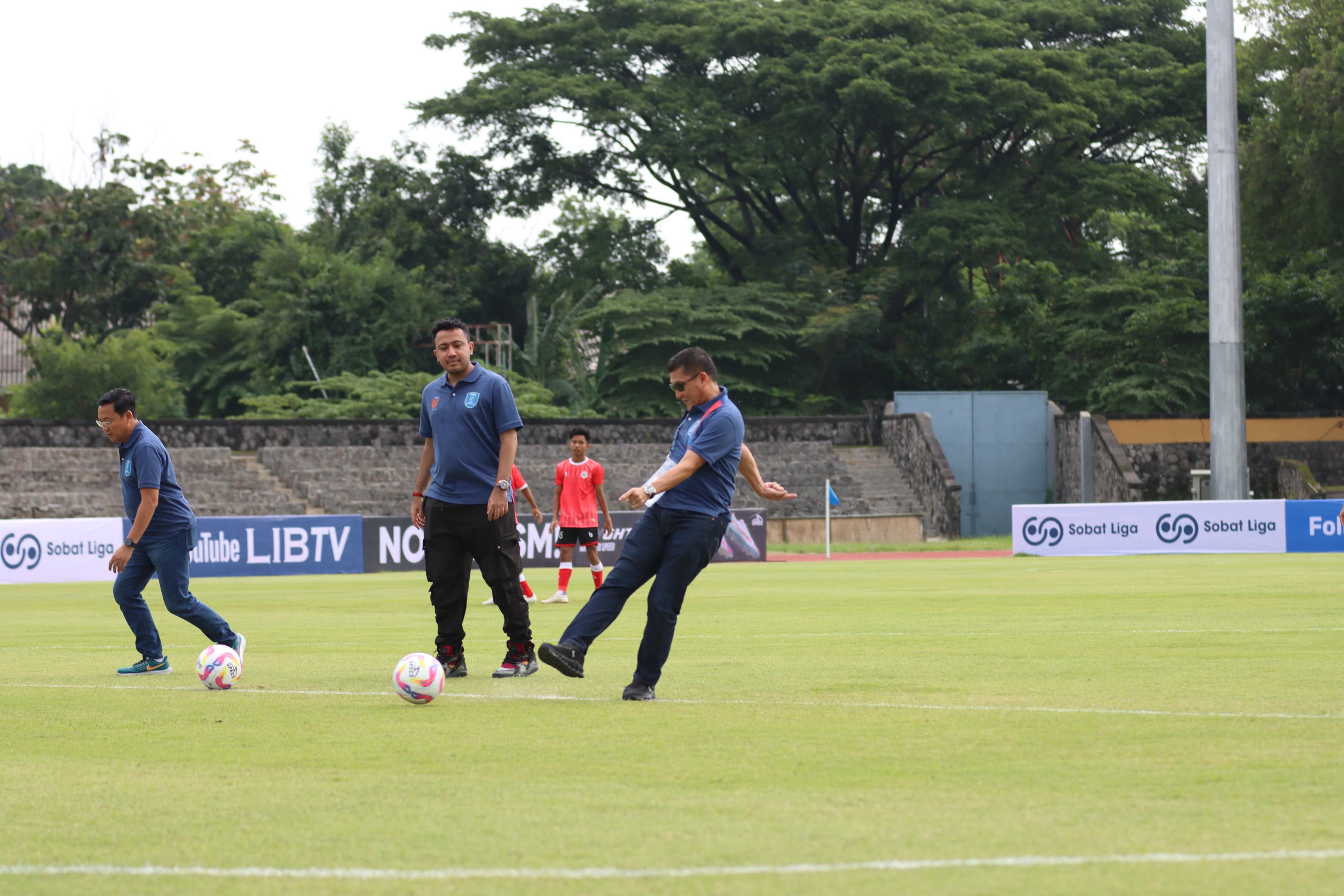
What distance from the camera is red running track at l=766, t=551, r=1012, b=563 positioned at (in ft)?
109

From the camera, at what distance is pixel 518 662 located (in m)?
10.0

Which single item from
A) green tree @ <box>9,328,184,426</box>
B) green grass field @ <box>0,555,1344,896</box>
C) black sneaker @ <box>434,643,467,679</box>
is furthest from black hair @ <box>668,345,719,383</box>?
green tree @ <box>9,328,184,426</box>

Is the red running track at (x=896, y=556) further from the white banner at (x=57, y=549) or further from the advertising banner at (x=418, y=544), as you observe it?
the white banner at (x=57, y=549)

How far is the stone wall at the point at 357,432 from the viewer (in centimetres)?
3819

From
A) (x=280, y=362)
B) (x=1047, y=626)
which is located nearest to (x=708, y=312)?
(x=280, y=362)

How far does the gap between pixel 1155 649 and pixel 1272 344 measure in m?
38.4

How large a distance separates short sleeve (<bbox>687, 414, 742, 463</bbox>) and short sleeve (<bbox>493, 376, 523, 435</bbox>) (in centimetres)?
168

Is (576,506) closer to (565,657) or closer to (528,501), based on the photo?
(528,501)

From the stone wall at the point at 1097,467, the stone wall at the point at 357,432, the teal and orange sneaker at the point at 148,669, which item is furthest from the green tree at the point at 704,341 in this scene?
the teal and orange sneaker at the point at 148,669

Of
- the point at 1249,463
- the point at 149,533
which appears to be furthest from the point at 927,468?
the point at 149,533

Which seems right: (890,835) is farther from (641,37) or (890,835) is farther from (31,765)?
(641,37)

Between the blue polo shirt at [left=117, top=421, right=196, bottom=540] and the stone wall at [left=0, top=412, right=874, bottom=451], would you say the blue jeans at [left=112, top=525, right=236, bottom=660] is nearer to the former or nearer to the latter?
the blue polo shirt at [left=117, top=421, right=196, bottom=540]

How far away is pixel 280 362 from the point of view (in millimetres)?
51000

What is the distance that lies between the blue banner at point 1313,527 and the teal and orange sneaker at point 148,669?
24969 mm
